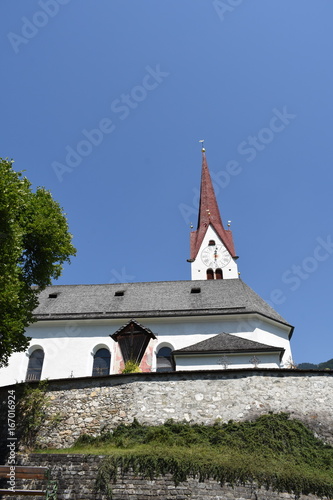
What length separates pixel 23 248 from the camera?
17031 mm

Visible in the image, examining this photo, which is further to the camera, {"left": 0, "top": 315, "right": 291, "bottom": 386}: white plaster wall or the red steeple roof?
the red steeple roof

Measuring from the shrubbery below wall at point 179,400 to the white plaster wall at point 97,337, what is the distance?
331 inches

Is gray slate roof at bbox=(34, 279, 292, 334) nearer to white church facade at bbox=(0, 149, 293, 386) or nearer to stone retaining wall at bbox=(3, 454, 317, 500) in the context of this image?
white church facade at bbox=(0, 149, 293, 386)

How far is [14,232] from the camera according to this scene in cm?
1500

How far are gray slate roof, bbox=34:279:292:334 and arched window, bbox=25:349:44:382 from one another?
7.33ft

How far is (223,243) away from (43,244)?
88.5 feet

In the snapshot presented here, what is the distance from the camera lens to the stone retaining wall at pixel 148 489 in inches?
439

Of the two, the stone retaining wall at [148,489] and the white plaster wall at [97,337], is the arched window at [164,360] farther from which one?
the stone retaining wall at [148,489]

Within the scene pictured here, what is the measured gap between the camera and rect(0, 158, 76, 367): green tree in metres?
14.5

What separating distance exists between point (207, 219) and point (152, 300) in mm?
18511

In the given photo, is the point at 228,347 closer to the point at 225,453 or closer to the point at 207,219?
the point at 225,453

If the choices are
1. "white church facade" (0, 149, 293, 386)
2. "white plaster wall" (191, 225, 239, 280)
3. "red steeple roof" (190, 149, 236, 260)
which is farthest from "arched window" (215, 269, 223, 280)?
"white church facade" (0, 149, 293, 386)

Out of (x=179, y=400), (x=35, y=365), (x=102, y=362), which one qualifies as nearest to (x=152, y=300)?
(x=102, y=362)

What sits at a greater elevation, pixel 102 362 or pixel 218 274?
pixel 218 274
